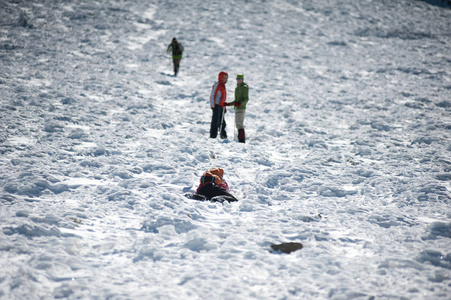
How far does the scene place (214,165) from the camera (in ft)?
25.4

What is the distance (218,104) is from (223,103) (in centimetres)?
14

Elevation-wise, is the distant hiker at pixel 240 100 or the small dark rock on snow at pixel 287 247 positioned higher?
the distant hiker at pixel 240 100

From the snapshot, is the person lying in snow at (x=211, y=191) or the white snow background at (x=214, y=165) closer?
the white snow background at (x=214, y=165)

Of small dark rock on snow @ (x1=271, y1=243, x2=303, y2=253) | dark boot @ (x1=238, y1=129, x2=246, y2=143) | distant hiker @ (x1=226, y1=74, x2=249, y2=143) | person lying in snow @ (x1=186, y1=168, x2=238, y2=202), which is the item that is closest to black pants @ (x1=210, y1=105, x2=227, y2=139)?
distant hiker @ (x1=226, y1=74, x2=249, y2=143)

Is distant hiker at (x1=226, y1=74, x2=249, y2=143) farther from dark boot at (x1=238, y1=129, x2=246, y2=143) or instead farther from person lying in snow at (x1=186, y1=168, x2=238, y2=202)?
person lying in snow at (x1=186, y1=168, x2=238, y2=202)

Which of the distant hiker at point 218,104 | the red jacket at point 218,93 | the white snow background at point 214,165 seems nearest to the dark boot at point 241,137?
the white snow background at point 214,165

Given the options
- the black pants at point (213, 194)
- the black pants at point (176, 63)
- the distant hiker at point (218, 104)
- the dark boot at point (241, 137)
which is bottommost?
the black pants at point (213, 194)

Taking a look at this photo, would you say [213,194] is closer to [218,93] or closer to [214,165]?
[214,165]

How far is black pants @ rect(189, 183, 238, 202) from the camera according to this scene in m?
5.83

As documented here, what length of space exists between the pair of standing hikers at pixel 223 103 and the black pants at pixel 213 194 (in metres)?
3.70

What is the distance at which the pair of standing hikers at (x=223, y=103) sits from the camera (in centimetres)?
909

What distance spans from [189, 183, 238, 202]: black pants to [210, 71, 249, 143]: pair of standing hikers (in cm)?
370

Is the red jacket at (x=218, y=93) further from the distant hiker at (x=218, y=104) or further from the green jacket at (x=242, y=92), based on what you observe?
the green jacket at (x=242, y=92)

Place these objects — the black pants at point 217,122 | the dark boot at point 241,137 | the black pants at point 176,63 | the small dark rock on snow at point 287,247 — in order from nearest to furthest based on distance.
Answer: the small dark rock on snow at point 287,247, the black pants at point 217,122, the dark boot at point 241,137, the black pants at point 176,63
